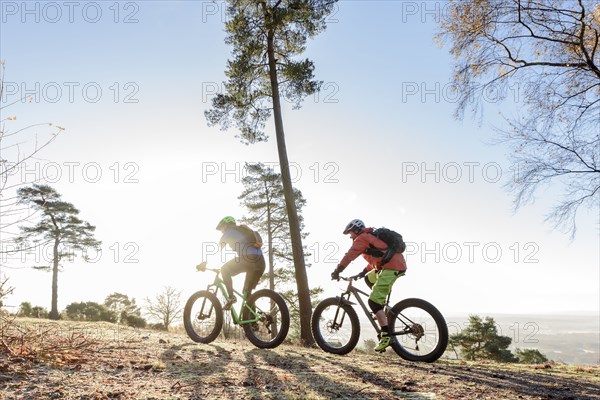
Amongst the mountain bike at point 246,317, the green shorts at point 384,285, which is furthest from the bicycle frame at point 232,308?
the green shorts at point 384,285

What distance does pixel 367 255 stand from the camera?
7.16 metres

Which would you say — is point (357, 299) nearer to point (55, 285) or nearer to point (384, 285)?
point (384, 285)

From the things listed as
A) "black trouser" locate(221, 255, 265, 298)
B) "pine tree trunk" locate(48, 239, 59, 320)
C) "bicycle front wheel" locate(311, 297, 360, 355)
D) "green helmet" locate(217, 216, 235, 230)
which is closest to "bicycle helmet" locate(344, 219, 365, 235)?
"bicycle front wheel" locate(311, 297, 360, 355)

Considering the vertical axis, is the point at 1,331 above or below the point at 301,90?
below

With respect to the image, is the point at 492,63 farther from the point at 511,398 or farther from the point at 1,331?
the point at 1,331

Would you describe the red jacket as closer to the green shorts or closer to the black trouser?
the green shorts

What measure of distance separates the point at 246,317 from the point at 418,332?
11.1 feet

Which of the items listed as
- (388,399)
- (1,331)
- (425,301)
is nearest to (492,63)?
(425,301)

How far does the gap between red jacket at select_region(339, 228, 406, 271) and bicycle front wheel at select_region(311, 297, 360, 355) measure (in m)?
1.05

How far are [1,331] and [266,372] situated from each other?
3331mm

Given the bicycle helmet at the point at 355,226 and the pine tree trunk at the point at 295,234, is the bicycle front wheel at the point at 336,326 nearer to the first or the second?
the bicycle helmet at the point at 355,226

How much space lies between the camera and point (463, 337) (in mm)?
30938

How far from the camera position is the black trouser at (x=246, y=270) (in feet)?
25.6

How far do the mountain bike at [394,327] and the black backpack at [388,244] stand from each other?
0.78 m
